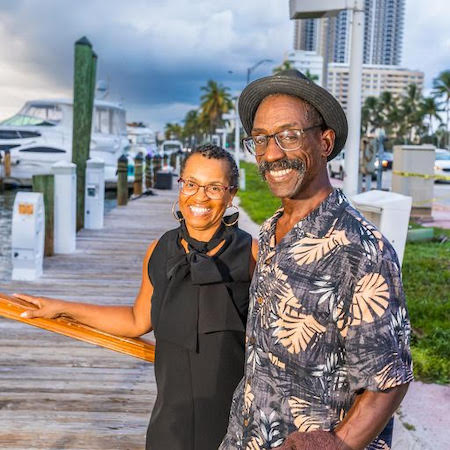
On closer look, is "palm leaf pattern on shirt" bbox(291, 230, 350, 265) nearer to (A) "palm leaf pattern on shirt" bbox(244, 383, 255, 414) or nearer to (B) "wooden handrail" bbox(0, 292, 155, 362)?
(A) "palm leaf pattern on shirt" bbox(244, 383, 255, 414)

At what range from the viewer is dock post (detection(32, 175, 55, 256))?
29.7 feet

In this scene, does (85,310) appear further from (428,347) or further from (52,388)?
(428,347)

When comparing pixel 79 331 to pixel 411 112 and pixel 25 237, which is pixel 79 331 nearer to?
pixel 25 237

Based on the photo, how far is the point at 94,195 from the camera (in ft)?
41.8

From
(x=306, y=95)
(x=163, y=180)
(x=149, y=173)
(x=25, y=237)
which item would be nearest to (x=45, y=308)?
(x=306, y=95)

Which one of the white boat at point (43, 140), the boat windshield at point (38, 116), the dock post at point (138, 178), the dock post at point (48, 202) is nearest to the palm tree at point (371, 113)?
the white boat at point (43, 140)

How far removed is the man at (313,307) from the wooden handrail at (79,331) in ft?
2.36

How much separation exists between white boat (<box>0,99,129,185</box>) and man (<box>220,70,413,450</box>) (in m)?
29.8

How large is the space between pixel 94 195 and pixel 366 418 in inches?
459

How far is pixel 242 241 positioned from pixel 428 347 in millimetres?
3681

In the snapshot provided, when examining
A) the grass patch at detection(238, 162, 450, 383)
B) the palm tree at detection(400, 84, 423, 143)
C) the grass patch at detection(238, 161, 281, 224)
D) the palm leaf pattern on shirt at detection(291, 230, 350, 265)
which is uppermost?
the palm tree at detection(400, 84, 423, 143)

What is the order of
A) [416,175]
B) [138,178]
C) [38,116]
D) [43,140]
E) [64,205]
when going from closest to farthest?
[64,205] < [416,175] < [138,178] < [43,140] < [38,116]

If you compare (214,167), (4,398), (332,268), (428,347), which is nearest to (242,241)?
(214,167)

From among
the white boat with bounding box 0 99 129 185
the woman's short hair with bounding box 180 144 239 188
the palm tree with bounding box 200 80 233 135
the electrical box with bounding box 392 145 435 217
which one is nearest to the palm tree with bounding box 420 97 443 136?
the palm tree with bounding box 200 80 233 135
